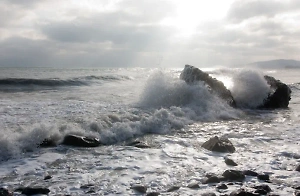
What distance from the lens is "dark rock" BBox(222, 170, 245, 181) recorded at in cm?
479

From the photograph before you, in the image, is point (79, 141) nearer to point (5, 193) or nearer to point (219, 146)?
point (5, 193)

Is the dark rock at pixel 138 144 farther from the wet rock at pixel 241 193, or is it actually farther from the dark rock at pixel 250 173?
the wet rock at pixel 241 193

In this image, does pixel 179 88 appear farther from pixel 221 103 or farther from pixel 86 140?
pixel 86 140

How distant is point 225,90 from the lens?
1317cm

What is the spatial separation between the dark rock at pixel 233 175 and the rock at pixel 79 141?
10.2 feet


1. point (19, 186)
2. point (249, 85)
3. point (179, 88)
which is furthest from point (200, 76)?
point (19, 186)

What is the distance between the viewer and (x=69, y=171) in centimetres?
504

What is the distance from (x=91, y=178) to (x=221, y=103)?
8472mm

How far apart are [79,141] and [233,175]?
350 centimetres

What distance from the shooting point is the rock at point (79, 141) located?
6.62m

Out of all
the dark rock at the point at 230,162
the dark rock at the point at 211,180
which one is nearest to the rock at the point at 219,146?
the dark rock at the point at 230,162

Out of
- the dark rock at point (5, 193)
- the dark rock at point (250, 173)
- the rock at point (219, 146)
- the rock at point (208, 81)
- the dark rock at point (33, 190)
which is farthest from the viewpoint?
the rock at point (208, 81)

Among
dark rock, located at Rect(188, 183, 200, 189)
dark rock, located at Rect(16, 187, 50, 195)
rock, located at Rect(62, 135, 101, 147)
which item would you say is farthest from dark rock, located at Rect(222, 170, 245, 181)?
rock, located at Rect(62, 135, 101, 147)

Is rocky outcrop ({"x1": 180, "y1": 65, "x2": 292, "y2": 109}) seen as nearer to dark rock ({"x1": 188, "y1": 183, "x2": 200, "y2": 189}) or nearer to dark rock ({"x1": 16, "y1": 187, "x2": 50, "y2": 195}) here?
dark rock ({"x1": 188, "y1": 183, "x2": 200, "y2": 189})
